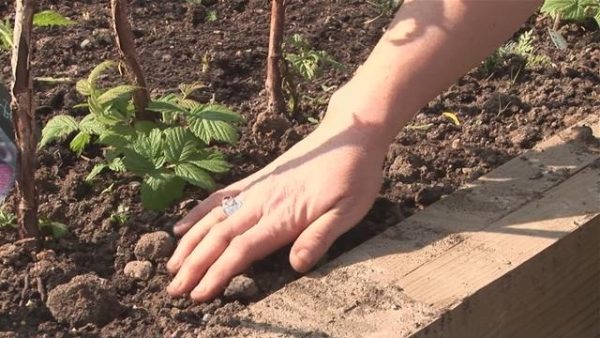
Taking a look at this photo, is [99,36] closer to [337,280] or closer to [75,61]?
[75,61]

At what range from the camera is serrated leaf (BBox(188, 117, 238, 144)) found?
110 inches

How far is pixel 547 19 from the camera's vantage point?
12.2ft

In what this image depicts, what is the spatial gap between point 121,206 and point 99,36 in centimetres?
95

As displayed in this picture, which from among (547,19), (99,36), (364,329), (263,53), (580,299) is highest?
(99,36)

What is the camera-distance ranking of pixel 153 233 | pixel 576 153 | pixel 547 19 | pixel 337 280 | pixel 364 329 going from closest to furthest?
pixel 364 329
pixel 337 280
pixel 153 233
pixel 576 153
pixel 547 19

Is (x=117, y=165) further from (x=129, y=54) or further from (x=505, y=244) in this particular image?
(x=505, y=244)

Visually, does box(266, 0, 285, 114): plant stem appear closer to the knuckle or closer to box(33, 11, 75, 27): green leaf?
box(33, 11, 75, 27): green leaf

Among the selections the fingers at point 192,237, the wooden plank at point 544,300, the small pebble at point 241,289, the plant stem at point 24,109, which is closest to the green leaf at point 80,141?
the plant stem at point 24,109

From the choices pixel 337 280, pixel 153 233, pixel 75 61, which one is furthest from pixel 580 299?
pixel 75 61

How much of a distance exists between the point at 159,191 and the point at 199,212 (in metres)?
0.12

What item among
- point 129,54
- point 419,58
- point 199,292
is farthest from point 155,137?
point 419,58

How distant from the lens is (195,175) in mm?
2707

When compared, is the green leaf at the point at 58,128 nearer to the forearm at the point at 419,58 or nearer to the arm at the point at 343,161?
the arm at the point at 343,161

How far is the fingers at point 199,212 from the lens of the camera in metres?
2.64
